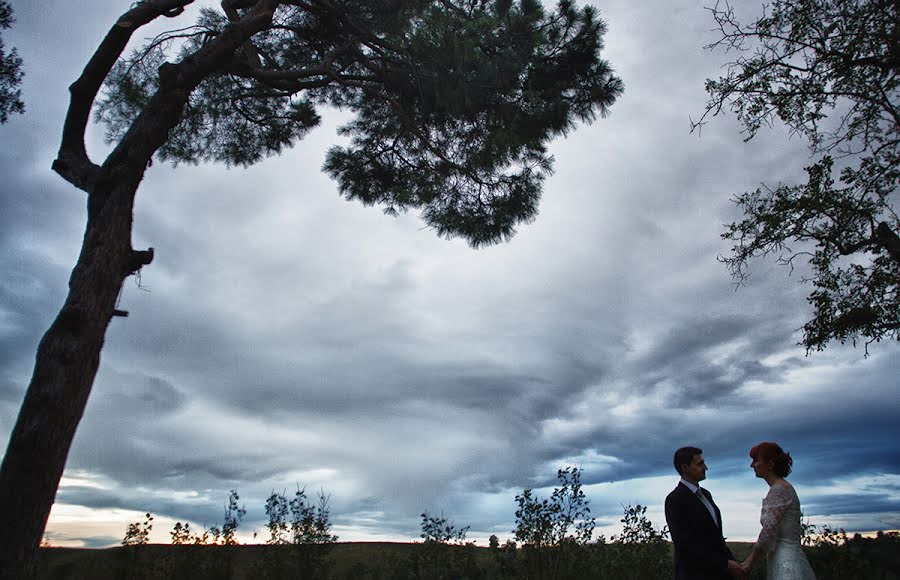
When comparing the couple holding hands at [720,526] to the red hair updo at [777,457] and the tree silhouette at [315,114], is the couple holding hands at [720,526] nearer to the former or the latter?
the red hair updo at [777,457]

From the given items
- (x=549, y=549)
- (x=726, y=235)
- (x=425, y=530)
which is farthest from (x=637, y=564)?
(x=726, y=235)

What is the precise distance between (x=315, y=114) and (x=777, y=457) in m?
9.87

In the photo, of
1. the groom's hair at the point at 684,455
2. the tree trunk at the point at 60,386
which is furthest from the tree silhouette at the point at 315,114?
the groom's hair at the point at 684,455

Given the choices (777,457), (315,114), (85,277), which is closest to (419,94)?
(315,114)

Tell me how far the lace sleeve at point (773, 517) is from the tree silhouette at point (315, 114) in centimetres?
573

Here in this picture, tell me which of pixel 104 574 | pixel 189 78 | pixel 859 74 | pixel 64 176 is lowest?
pixel 104 574

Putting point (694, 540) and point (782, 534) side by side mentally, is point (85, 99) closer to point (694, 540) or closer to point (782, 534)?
point (694, 540)

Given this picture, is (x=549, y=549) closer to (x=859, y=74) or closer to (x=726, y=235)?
(x=726, y=235)

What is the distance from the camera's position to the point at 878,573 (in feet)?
24.9

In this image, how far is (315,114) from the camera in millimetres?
12031

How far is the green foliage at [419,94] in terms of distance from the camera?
8.84m

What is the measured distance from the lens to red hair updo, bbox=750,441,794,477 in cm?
509

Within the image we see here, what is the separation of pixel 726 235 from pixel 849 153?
2.34m

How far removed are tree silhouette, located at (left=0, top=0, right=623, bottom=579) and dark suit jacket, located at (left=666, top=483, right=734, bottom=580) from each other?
17.6ft
